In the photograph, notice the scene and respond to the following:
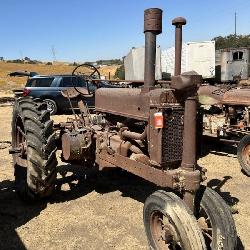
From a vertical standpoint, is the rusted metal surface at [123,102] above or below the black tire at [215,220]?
above

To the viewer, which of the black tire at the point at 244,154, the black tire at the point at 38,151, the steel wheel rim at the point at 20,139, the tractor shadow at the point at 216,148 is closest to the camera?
the black tire at the point at 38,151

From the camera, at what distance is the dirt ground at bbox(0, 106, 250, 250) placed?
13.4 ft

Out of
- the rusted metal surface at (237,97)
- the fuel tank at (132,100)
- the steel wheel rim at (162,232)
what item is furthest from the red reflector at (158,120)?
the rusted metal surface at (237,97)

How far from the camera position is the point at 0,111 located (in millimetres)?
17156

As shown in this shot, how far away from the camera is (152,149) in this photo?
3.89 metres

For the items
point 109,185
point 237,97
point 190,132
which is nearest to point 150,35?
point 190,132

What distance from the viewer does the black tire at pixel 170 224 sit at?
3.10 meters

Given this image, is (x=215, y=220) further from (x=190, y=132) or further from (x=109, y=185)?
(x=109, y=185)

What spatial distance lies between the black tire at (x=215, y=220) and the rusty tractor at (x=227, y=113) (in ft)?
12.3

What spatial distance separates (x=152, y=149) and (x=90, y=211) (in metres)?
1.50

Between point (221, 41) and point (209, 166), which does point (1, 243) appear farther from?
point (221, 41)

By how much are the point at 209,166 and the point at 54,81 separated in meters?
10.1

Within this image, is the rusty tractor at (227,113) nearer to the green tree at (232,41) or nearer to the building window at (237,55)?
the building window at (237,55)

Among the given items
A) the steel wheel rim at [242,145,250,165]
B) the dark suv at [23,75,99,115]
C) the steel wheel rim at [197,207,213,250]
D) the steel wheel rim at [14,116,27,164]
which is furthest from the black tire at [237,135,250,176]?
the dark suv at [23,75,99,115]
